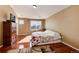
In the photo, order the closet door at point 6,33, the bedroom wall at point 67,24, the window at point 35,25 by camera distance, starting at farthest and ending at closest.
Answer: the window at point 35,25 → the closet door at point 6,33 → the bedroom wall at point 67,24

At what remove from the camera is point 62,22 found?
3.56 meters

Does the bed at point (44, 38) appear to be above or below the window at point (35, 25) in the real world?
below

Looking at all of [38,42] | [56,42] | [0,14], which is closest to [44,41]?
[38,42]

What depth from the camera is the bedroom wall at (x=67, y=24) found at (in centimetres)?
270

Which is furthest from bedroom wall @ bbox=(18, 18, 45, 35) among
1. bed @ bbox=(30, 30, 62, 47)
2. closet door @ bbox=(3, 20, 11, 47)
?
closet door @ bbox=(3, 20, 11, 47)

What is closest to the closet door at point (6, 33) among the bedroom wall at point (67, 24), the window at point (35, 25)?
the window at point (35, 25)

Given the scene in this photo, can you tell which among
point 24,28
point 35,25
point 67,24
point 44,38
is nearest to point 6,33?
point 24,28

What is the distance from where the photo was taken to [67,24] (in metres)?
3.19

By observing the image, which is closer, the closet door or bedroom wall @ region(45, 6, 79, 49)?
bedroom wall @ region(45, 6, 79, 49)

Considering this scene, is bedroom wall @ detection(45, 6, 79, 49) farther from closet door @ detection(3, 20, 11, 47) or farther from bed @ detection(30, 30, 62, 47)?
closet door @ detection(3, 20, 11, 47)

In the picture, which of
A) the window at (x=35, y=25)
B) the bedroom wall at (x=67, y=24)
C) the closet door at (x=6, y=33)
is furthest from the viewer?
the window at (x=35, y=25)

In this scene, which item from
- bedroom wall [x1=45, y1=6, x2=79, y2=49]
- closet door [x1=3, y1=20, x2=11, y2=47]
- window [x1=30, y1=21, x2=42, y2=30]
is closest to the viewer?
bedroom wall [x1=45, y1=6, x2=79, y2=49]

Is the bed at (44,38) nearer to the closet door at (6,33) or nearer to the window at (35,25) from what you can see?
the window at (35,25)

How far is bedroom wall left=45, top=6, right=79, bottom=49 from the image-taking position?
2699 mm
